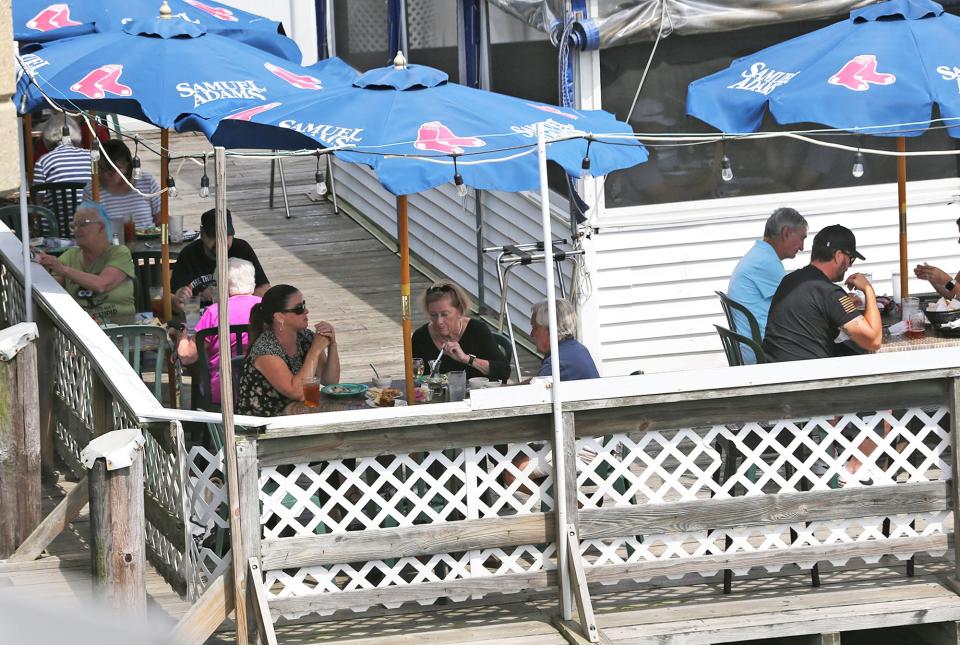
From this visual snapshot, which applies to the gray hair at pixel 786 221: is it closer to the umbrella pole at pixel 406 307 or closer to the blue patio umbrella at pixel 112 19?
the umbrella pole at pixel 406 307

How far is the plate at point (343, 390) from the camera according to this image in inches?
282

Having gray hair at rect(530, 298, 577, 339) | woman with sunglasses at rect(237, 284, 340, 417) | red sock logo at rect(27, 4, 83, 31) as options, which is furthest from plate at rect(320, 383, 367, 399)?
red sock logo at rect(27, 4, 83, 31)

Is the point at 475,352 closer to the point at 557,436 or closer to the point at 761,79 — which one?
the point at 557,436

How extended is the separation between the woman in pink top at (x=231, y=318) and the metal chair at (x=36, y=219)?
3305mm

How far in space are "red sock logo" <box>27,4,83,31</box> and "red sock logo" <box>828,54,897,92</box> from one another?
19.3 feet

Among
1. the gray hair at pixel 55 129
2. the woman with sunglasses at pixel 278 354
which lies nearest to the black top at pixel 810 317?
the woman with sunglasses at pixel 278 354

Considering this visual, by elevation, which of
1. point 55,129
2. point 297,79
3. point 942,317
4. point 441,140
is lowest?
point 942,317

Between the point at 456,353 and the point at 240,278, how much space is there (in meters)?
1.43

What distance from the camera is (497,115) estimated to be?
6.93m

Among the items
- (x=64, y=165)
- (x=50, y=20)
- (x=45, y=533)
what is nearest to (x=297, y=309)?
(x=45, y=533)

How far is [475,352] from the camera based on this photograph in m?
7.61

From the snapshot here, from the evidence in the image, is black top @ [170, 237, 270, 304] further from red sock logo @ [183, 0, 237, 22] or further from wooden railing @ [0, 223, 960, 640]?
wooden railing @ [0, 223, 960, 640]

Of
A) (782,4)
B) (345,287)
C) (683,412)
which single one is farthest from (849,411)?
(345,287)

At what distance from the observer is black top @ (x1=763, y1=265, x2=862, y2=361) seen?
7125 mm
